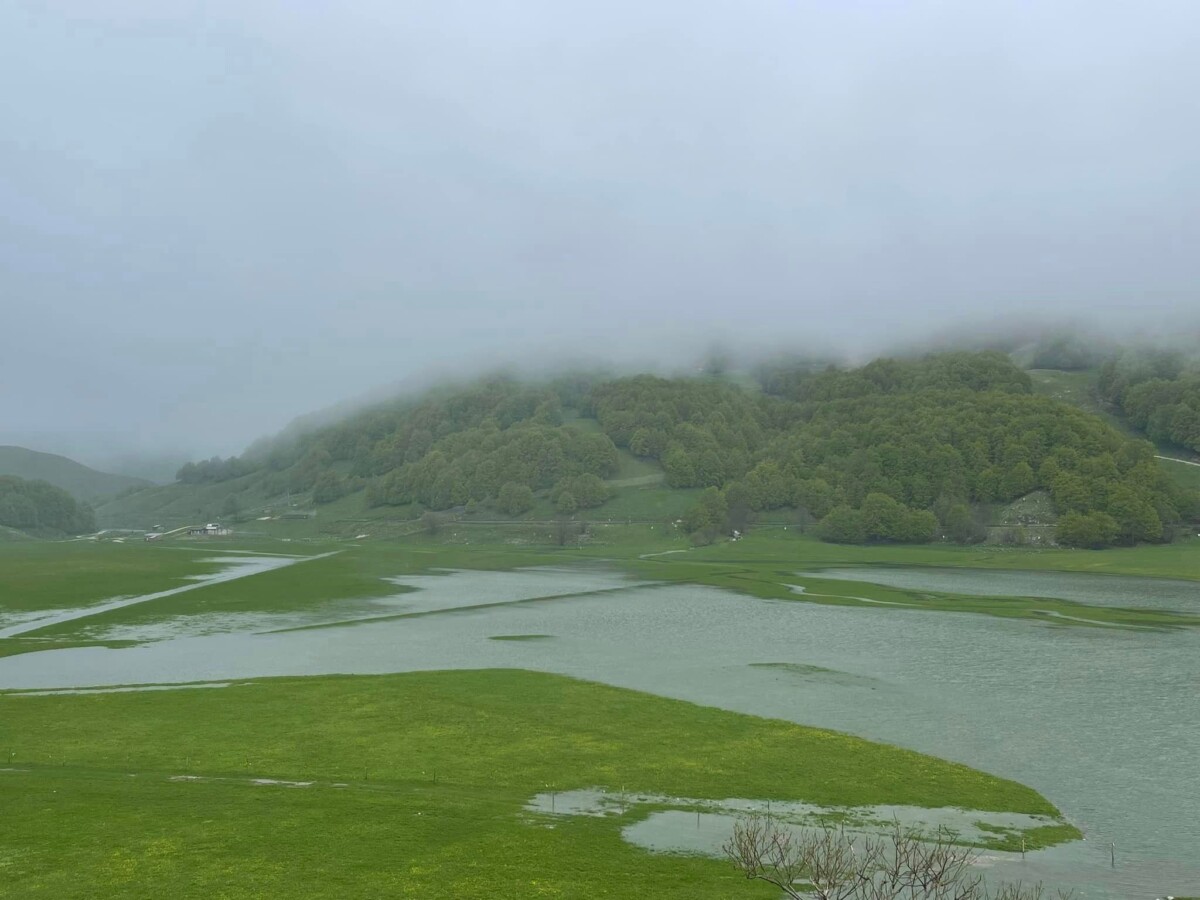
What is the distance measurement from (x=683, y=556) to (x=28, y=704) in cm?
15246

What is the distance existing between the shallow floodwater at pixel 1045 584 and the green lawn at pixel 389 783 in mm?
79001

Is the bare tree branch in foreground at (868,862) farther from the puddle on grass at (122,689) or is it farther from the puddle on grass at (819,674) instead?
the puddle on grass at (122,689)

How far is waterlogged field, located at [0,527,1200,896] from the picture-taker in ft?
95.7

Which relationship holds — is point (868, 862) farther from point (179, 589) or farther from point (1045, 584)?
point (1045, 584)

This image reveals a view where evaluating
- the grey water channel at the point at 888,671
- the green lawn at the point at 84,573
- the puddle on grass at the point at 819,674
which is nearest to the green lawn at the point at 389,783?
the grey water channel at the point at 888,671

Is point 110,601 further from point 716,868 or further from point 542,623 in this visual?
point 716,868

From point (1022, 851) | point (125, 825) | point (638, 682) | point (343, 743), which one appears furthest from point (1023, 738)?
Answer: point (125, 825)

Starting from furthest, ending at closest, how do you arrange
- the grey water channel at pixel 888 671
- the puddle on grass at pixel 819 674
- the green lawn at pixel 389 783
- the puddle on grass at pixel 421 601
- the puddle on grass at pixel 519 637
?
the puddle on grass at pixel 421 601, the puddle on grass at pixel 519 637, the puddle on grass at pixel 819 674, the grey water channel at pixel 888 671, the green lawn at pixel 389 783

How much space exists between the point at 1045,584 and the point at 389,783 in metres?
120

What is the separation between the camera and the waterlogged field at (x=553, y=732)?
29.2 meters

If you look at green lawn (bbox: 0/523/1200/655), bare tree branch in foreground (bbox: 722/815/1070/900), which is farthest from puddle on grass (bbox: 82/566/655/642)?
bare tree branch in foreground (bbox: 722/815/1070/900)

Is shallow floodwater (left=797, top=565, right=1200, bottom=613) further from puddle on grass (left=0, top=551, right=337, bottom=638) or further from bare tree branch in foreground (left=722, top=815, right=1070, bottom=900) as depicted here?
puddle on grass (left=0, top=551, right=337, bottom=638)

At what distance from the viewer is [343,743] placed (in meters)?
44.4

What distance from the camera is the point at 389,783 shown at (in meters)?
38.2
